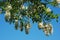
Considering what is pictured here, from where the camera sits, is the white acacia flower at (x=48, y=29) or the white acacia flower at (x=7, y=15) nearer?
the white acacia flower at (x=7, y=15)

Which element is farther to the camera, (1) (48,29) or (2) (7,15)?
(1) (48,29)

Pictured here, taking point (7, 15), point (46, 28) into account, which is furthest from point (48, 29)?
point (7, 15)

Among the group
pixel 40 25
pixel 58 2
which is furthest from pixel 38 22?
pixel 58 2

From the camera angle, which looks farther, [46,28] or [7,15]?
[46,28]

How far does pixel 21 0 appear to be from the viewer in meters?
17.0

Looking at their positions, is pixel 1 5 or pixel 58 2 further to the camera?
pixel 58 2

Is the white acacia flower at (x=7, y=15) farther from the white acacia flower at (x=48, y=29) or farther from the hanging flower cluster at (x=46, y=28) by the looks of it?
the white acacia flower at (x=48, y=29)

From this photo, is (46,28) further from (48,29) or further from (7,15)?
(7,15)

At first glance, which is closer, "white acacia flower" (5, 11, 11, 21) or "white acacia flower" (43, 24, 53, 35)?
"white acacia flower" (5, 11, 11, 21)

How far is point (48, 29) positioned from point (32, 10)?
1522mm

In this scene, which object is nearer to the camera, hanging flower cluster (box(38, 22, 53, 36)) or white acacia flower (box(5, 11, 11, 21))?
white acacia flower (box(5, 11, 11, 21))

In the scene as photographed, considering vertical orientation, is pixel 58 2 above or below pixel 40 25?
above

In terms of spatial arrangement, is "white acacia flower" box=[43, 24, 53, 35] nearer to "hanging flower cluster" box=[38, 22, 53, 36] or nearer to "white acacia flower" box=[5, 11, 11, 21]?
"hanging flower cluster" box=[38, 22, 53, 36]

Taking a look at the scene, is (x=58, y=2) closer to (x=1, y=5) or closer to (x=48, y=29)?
(x=48, y=29)
